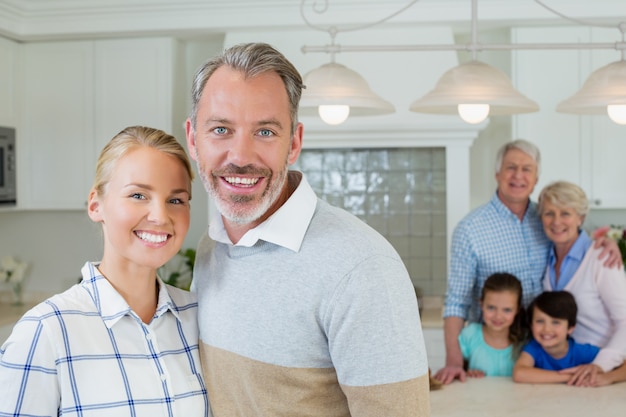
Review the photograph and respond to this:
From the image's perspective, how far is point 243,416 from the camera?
1.48 meters

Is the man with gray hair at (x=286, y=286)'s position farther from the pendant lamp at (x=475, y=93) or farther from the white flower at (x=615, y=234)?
the white flower at (x=615, y=234)

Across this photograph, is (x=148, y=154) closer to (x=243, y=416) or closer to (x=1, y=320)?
(x=243, y=416)

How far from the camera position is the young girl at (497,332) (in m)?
2.97

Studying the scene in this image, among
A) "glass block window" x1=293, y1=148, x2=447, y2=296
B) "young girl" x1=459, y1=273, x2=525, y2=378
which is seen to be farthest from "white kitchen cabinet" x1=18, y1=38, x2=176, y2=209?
"young girl" x1=459, y1=273, x2=525, y2=378

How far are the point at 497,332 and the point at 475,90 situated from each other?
1.15m

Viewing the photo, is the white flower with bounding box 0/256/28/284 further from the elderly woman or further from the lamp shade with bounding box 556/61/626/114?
the lamp shade with bounding box 556/61/626/114

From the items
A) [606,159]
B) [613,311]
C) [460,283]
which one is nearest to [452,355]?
[460,283]

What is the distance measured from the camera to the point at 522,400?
2508 mm

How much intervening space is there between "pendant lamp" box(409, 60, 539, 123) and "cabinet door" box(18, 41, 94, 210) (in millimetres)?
2689

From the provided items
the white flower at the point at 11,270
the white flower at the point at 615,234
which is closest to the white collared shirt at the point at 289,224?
the white flower at the point at 615,234

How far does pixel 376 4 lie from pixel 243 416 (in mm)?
2972

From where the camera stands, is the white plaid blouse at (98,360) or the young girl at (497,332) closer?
the white plaid blouse at (98,360)

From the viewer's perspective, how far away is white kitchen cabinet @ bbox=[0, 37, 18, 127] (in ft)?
14.3

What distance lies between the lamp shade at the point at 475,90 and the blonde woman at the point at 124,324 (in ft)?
3.09
